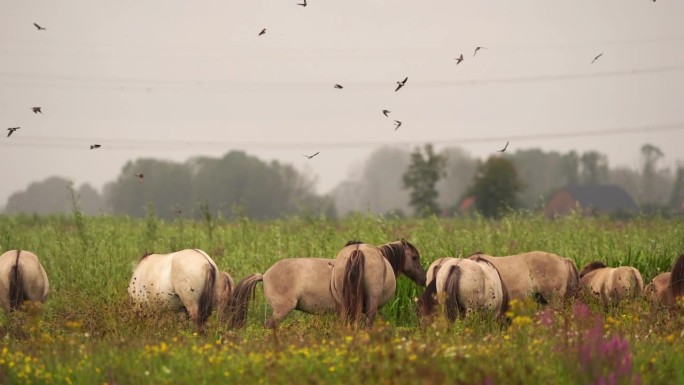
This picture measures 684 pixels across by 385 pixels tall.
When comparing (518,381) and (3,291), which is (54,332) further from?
(518,381)

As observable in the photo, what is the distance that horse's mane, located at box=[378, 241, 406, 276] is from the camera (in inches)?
660

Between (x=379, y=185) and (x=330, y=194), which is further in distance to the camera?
(x=379, y=185)

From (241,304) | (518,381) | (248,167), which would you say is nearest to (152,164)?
(248,167)

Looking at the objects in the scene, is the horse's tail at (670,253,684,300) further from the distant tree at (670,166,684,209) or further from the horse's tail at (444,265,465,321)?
the distant tree at (670,166,684,209)

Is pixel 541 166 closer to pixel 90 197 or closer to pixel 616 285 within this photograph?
pixel 90 197

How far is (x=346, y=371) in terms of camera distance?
10.0 meters

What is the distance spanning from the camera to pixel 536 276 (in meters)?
17.2

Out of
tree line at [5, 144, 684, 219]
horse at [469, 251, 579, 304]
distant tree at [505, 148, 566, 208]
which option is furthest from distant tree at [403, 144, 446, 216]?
horse at [469, 251, 579, 304]

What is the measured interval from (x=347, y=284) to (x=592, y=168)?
115349mm

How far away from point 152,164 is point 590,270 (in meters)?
107

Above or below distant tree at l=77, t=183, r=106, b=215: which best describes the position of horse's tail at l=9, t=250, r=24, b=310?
below

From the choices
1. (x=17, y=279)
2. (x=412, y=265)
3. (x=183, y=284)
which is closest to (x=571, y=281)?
(x=412, y=265)

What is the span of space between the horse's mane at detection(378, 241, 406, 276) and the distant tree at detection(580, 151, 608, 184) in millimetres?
111852

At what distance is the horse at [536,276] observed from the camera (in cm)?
1708
